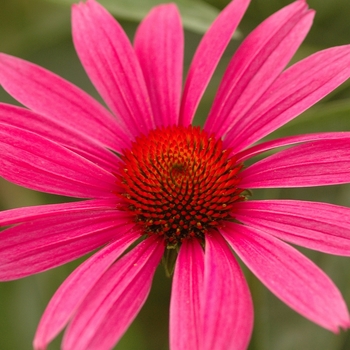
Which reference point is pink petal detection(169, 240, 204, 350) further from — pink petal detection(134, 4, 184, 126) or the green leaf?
the green leaf

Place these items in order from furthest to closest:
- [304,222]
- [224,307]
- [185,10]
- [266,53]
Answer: [185,10], [266,53], [304,222], [224,307]

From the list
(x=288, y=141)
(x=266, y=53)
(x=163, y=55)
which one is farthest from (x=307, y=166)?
(x=163, y=55)

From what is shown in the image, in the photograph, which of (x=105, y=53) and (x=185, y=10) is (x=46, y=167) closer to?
(x=105, y=53)

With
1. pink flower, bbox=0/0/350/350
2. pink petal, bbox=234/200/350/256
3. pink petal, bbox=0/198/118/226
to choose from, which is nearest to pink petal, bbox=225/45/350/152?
pink flower, bbox=0/0/350/350

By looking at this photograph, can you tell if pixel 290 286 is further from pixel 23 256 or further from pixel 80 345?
pixel 23 256

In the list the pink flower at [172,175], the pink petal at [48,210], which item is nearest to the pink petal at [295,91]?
the pink flower at [172,175]

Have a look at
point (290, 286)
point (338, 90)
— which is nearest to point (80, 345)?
point (290, 286)
